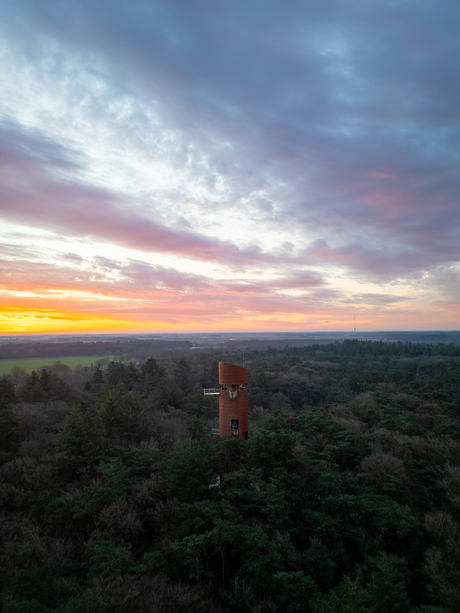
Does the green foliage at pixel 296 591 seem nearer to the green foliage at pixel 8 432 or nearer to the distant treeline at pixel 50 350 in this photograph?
the green foliage at pixel 8 432

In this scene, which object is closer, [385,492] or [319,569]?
[319,569]

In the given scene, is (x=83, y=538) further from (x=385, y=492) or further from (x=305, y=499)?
(x=385, y=492)

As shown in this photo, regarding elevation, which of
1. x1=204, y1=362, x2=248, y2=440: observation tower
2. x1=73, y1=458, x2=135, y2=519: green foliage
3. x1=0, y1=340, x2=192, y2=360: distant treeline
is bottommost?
x1=0, y1=340, x2=192, y2=360: distant treeline

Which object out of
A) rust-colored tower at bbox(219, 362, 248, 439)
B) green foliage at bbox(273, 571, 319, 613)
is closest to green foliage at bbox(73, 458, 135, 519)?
green foliage at bbox(273, 571, 319, 613)

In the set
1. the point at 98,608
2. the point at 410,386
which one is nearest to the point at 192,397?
the point at 98,608

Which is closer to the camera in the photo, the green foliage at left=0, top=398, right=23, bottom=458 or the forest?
the forest

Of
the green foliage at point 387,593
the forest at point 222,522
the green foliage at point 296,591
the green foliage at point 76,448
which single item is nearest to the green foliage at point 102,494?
the forest at point 222,522

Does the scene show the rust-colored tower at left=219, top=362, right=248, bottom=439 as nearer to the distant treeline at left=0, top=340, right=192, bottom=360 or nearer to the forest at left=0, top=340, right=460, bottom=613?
the forest at left=0, top=340, right=460, bottom=613
